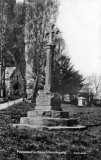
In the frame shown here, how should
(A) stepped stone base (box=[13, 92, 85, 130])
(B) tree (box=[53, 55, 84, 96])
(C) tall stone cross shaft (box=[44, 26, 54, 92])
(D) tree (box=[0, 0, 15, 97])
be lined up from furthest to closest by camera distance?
(B) tree (box=[53, 55, 84, 96]), (D) tree (box=[0, 0, 15, 97]), (C) tall stone cross shaft (box=[44, 26, 54, 92]), (A) stepped stone base (box=[13, 92, 85, 130])

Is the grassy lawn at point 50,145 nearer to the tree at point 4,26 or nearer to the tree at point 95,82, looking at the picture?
the tree at point 4,26

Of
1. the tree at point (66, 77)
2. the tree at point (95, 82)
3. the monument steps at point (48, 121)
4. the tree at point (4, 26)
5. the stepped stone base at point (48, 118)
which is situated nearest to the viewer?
the stepped stone base at point (48, 118)

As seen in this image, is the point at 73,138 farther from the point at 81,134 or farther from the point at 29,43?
the point at 29,43

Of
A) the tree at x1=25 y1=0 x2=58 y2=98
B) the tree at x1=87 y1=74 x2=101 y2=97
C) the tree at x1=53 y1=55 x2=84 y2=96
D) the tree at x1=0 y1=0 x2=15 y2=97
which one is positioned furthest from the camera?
the tree at x1=87 y1=74 x2=101 y2=97

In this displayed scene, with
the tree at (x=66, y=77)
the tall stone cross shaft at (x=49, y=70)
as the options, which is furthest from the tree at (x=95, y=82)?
the tall stone cross shaft at (x=49, y=70)

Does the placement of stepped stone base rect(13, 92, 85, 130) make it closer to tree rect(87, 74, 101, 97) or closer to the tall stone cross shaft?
the tall stone cross shaft

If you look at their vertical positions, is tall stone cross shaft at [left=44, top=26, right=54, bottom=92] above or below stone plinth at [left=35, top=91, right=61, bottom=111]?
above

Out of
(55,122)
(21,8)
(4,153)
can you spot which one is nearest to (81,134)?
(55,122)

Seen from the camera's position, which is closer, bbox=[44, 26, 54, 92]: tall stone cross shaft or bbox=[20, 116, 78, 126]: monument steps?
bbox=[20, 116, 78, 126]: monument steps

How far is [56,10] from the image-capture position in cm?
3069

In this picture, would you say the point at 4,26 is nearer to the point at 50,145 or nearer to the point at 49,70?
the point at 49,70

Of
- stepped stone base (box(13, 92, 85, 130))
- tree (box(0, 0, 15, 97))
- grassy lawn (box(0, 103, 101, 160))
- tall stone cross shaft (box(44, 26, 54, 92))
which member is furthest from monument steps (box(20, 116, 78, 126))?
tree (box(0, 0, 15, 97))

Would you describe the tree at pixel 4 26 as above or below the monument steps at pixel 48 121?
above

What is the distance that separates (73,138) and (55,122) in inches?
110
